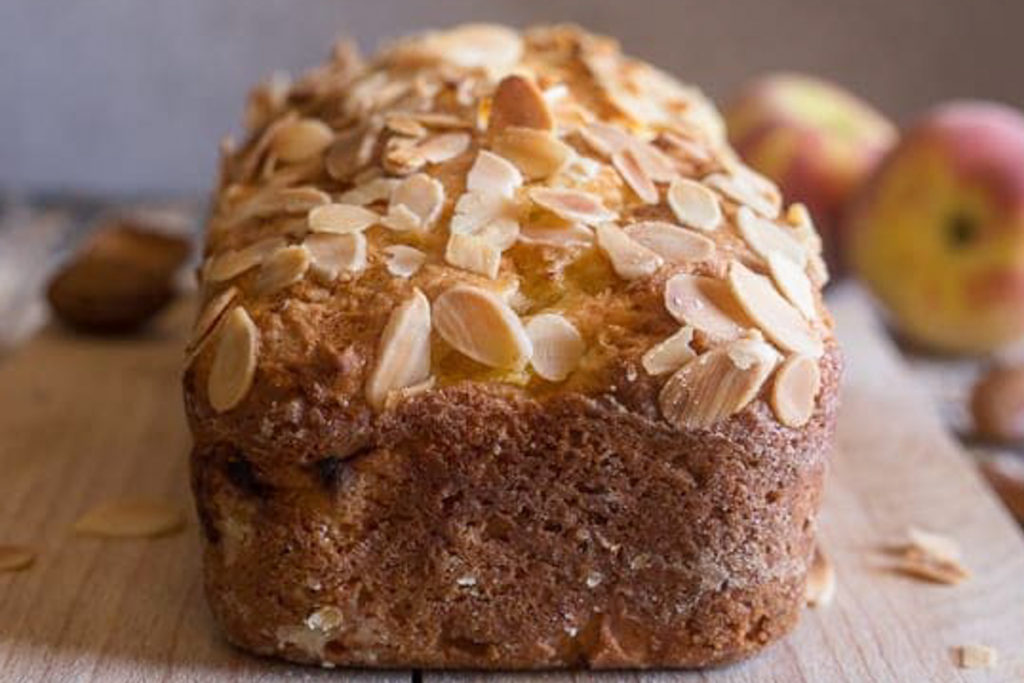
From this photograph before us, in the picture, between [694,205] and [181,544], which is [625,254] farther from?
[181,544]

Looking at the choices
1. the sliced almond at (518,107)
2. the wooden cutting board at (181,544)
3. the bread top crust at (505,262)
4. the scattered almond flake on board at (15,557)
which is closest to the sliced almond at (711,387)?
the bread top crust at (505,262)

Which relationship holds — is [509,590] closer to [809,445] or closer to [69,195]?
[809,445]

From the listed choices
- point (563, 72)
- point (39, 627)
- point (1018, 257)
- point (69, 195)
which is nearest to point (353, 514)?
point (39, 627)

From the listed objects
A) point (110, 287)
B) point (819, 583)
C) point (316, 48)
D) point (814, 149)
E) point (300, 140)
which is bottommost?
point (316, 48)

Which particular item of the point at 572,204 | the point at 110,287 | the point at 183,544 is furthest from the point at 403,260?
the point at 110,287

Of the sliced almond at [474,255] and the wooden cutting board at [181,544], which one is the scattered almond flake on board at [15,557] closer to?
the wooden cutting board at [181,544]

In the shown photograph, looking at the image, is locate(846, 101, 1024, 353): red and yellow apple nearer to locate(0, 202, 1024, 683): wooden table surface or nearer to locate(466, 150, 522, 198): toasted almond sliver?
locate(0, 202, 1024, 683): wooden table surface
